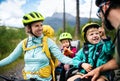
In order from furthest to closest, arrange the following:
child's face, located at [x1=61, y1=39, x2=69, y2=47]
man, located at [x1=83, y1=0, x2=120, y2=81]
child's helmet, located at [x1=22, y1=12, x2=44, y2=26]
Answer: child's face, located at [x1=61, y1=39, x2=69, y2=47] → child's helmet, located at [x1=22, y1=12, x2=44, y2=26] → man, located at [x1=83, y1=0, x2=120, y2=81]

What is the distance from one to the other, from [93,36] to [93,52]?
0.35 metres

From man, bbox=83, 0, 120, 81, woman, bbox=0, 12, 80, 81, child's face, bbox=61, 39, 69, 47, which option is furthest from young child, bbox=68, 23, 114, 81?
child's face, bbox=61, 39, 69, 47

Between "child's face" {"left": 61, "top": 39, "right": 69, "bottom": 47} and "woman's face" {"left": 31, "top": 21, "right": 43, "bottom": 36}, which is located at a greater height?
"woman's face" {"left": 31, "top": 21, "right": 43, "bottom": 36}

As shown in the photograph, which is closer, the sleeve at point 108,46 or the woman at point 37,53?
the sleeve at point 108,46

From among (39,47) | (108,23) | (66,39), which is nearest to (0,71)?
(66,39)

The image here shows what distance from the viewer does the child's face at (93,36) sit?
482cm

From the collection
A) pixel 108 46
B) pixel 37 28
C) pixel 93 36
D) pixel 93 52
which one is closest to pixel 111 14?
pixel 108 46

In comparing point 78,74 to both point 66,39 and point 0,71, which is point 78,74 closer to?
point 66,39

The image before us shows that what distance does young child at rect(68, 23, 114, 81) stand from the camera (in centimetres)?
434

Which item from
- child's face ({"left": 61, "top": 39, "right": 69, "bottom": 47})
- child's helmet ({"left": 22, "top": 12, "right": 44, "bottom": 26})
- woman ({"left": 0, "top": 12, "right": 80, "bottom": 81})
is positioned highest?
child's helmet ({"left": 22, "top": 12, "right": 44, "bottom": 26})

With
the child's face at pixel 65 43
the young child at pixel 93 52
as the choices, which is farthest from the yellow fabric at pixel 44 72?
the child's face at pixel 65 43

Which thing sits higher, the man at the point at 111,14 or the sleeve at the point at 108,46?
the man at the point at 111,14

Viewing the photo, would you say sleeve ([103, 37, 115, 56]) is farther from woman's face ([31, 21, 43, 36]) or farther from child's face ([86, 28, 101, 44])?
woman's face ([31, 21, 43, 36])

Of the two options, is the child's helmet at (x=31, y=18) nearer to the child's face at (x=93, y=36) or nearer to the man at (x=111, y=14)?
the child's face at (x=93, y=36)
